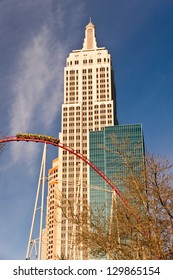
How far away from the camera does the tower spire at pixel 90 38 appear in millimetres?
119625

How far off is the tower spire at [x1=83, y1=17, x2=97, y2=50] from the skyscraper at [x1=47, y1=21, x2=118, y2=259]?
0.29 meters

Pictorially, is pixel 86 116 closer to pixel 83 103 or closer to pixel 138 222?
pixel 83 103

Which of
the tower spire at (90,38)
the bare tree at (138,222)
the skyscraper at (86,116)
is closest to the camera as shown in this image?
the bare tree at (138,222)

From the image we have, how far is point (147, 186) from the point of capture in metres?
12.4

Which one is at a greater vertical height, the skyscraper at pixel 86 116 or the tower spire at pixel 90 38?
the tower spire at pixel 90 38

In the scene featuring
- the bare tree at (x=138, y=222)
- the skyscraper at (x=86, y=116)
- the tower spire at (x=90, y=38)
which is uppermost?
the tower spire at (x=90, y=38)

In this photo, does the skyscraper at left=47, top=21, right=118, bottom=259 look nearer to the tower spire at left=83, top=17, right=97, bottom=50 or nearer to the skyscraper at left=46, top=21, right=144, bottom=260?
the skyscraper at left=46, top=21, right=144, bottom=260

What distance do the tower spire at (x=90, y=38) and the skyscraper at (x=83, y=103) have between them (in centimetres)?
29

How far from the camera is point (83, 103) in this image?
4350 inches

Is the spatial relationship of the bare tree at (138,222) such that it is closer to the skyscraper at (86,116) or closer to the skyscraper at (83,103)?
the skyscraper at (86,116)

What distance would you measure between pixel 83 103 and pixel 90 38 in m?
23.3

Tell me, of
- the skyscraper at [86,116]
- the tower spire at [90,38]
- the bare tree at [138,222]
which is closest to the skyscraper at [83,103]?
the skyscraper at [86,116]

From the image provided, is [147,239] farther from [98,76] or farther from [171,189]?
[98,76]
